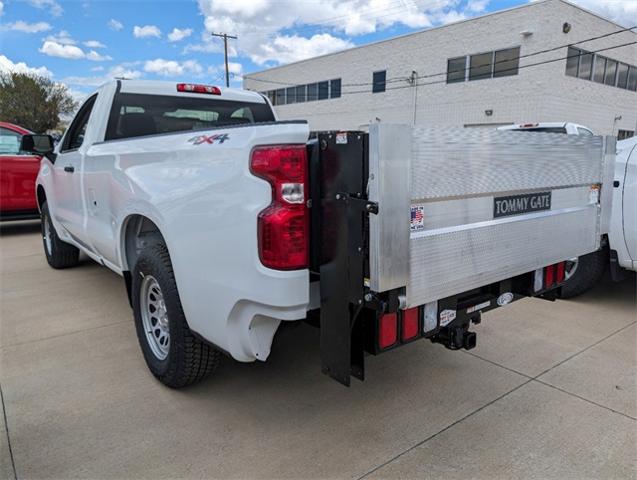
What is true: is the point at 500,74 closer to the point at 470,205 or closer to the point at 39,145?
the point at 39,145

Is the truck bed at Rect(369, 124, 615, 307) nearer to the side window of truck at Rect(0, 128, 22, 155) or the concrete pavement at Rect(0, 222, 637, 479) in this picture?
the concrete pavement at Rect(0, 222, 637, 479)

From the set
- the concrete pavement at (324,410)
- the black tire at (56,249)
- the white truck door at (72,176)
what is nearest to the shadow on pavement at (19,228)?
the black tire at (56,249)

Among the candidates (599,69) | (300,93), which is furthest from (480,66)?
(300,93)

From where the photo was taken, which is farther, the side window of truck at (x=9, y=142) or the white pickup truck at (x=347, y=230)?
the side window of truck at (x=9, y=142)

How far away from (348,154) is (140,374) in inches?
88.6

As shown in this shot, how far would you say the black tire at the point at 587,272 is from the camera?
184 inches

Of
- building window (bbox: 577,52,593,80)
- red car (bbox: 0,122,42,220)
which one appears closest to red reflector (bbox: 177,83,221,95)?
red car (bbox: 0,122,42,220)

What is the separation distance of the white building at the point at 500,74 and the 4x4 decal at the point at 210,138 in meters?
16.0

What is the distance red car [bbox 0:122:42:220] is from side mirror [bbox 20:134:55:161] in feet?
11.0

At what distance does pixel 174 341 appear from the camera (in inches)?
107

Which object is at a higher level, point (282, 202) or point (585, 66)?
point (585, 66)

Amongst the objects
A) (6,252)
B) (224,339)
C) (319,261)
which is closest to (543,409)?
(319,261)

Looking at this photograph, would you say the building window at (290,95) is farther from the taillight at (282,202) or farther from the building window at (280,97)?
the taillight at (282,202)

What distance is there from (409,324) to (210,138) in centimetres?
133
